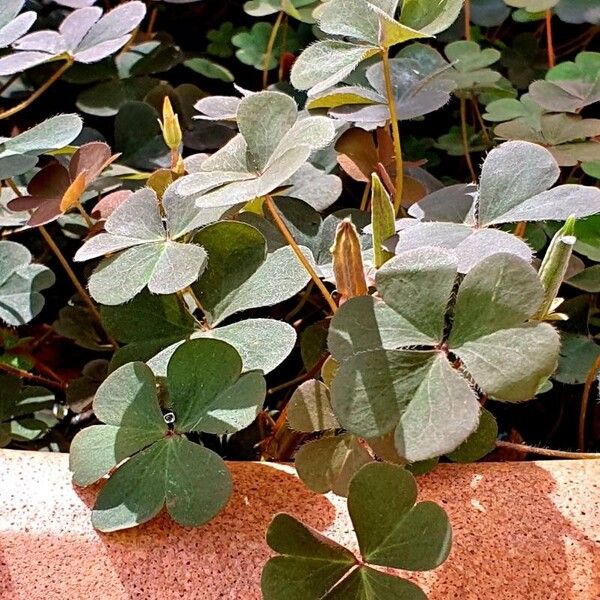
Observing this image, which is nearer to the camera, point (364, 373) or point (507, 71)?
point (364, 373)

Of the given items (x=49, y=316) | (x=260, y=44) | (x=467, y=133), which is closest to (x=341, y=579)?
(x=49, y=316)

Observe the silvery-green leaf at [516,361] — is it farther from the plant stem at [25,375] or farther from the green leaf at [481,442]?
the plant stem at [25,375]

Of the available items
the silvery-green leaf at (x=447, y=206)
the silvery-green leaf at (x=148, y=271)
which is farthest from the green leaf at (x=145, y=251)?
the silvery-green leaf at (x=447, y=206)

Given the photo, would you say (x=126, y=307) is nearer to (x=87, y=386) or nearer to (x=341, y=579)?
(x=87, y=386)

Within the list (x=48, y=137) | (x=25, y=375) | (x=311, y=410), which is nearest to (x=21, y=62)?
(x=48, y=137)

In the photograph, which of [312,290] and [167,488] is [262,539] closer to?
[167,488]

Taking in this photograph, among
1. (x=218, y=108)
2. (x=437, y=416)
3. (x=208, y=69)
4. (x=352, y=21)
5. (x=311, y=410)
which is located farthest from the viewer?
(x=208, y=69)

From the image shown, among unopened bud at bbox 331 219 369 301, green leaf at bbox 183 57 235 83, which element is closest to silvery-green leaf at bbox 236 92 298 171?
unopened bud at bbox 331 219 369 301
